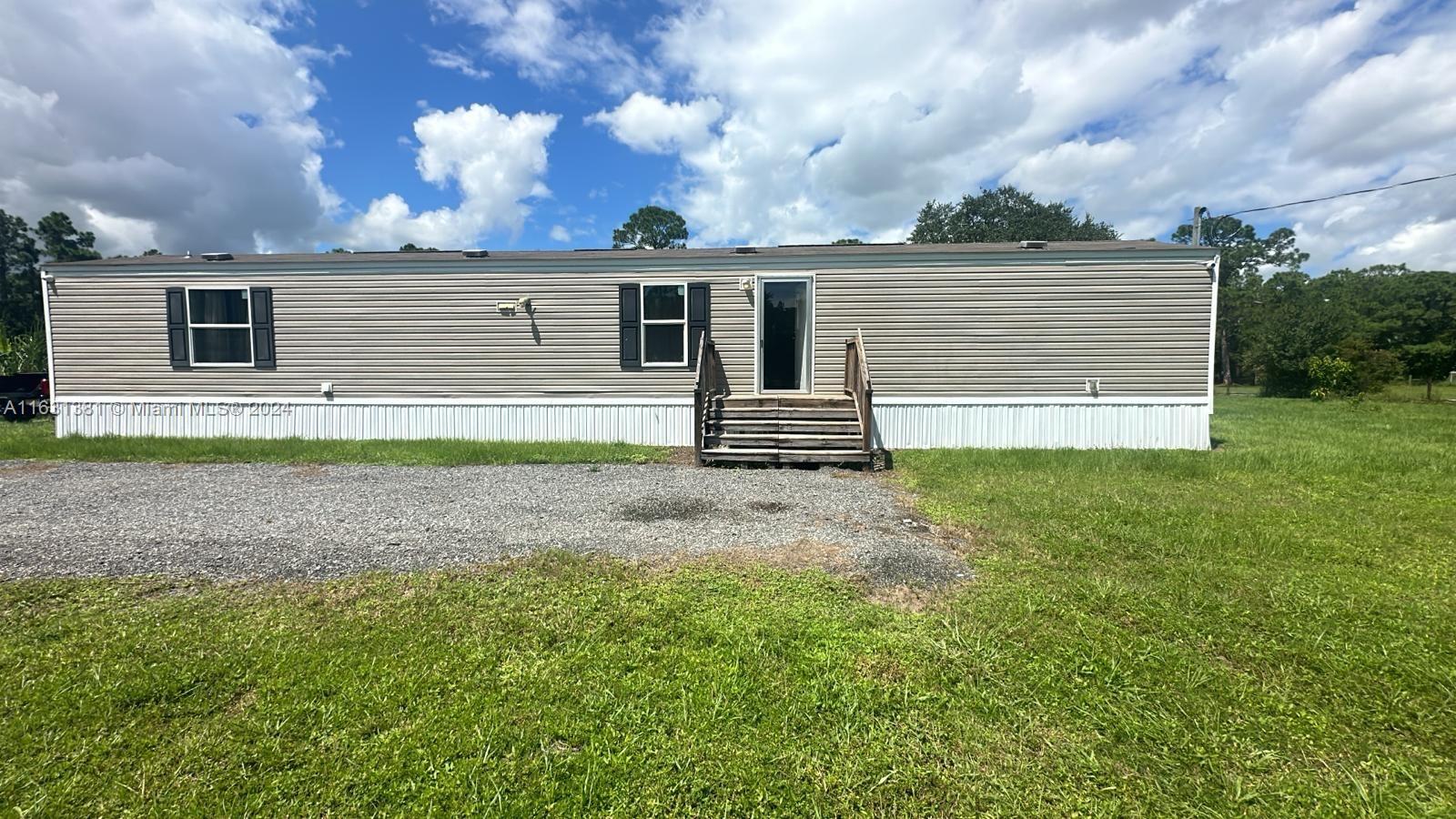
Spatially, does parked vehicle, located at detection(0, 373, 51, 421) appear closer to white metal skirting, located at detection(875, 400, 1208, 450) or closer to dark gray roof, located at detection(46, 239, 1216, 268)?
dark gray roof, located at detection(46, 239, 1216, 268)

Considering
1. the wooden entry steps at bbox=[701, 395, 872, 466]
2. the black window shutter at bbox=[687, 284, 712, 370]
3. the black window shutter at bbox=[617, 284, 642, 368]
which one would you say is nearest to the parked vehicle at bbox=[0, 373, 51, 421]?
the black window shutter at bbox=[617, 284, 642, 368]

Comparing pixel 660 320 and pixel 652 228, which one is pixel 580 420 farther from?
pixel 652 228

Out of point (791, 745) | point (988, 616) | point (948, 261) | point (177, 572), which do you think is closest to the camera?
point (791, 745)

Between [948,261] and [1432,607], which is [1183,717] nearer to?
[1432,607]

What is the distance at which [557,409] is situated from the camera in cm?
898

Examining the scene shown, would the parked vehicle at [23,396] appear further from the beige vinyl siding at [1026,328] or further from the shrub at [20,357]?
the beige vinyl siding at [1026,328]

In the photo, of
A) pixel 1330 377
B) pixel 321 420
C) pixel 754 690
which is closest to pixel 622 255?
pixel 321 420

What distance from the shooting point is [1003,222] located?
127 ft

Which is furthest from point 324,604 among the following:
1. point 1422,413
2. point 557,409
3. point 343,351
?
point 1422,413

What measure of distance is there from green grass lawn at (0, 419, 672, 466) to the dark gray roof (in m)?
2.77

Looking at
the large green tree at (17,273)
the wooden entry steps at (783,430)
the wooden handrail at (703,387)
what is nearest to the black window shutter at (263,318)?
the wooden handrail at (703,387)

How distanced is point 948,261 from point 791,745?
311 inches

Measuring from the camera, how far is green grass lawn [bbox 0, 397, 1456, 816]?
1.87 meters

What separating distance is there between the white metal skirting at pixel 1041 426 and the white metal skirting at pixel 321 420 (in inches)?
175
